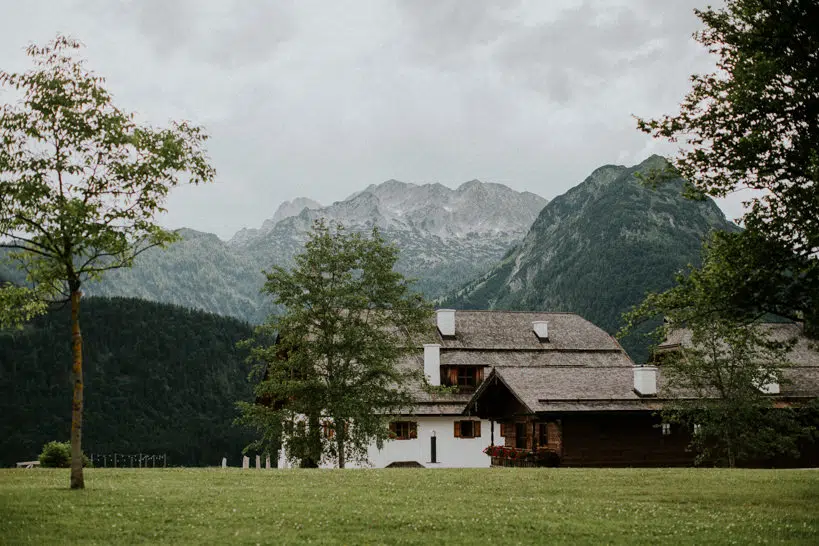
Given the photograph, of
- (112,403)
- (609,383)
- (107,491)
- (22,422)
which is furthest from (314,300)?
(112,403)

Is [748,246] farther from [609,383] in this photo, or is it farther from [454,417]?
[454,417]

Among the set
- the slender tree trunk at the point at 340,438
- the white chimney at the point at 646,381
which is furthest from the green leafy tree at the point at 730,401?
the slender tree trunk at the point at 340,438

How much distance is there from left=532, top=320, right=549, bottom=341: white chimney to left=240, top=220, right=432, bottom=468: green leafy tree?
2383cm

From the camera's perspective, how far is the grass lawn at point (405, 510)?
1591 centimetres

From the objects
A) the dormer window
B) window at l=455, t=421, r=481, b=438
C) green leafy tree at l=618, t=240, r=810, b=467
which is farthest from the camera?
the dormer window

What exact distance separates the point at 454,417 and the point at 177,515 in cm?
4336

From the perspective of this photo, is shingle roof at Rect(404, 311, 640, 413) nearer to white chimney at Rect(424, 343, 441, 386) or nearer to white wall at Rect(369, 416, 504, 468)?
white chimney at Rect(424, 343, 441, 386)

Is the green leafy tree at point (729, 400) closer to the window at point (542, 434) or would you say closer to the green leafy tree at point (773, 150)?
the window at point (542, 434)

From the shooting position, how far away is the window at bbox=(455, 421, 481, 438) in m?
60.1

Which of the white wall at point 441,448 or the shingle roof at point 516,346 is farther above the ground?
the shingle roof at point 516,346

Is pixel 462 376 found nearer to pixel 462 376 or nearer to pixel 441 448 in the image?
pixel 462 376

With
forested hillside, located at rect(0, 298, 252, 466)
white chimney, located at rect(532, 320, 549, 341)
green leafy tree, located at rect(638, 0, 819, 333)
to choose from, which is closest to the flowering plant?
white chimney, located at rect(532, 320, 549, 341)

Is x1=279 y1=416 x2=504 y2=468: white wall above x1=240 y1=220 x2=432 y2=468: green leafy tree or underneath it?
underneath

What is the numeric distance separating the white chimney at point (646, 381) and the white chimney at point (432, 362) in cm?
1734
